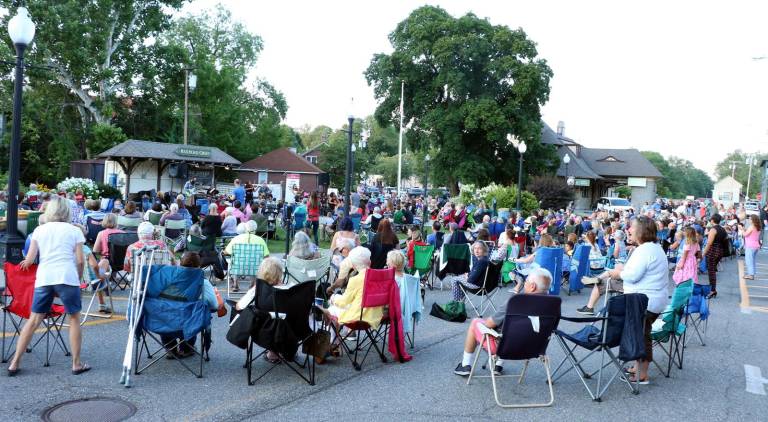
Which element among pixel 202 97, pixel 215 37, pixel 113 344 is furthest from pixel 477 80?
pixel 113 344

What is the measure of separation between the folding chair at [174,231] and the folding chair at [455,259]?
17.3 ft

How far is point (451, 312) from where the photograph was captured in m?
8.88

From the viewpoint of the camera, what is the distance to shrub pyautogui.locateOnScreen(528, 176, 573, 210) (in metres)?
34.4

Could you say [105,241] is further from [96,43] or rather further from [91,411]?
[96,43]

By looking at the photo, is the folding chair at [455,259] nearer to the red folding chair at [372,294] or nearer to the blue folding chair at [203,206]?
the red folding chair at [372,294]

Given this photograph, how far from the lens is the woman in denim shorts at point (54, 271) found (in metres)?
5.34

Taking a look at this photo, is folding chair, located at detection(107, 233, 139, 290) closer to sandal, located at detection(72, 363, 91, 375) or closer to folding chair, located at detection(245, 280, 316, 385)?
sandal, located at detection(72, 363, 91, 375)

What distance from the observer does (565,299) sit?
1137cm

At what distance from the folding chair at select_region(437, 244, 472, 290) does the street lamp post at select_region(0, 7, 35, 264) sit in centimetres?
611

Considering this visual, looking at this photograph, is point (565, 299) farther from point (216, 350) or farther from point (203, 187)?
point (203, 187)

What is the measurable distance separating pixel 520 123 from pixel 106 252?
117 ft

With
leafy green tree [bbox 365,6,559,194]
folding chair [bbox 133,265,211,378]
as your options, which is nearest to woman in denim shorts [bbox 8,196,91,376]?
folding chair [bbox 133,265,211,378]

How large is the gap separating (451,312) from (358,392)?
12.0ft

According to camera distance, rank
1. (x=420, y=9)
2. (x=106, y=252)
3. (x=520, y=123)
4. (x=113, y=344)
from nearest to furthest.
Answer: (x=113, y=344), (x=106, y=252), (x=520, y=123), (x=420, y=9)
